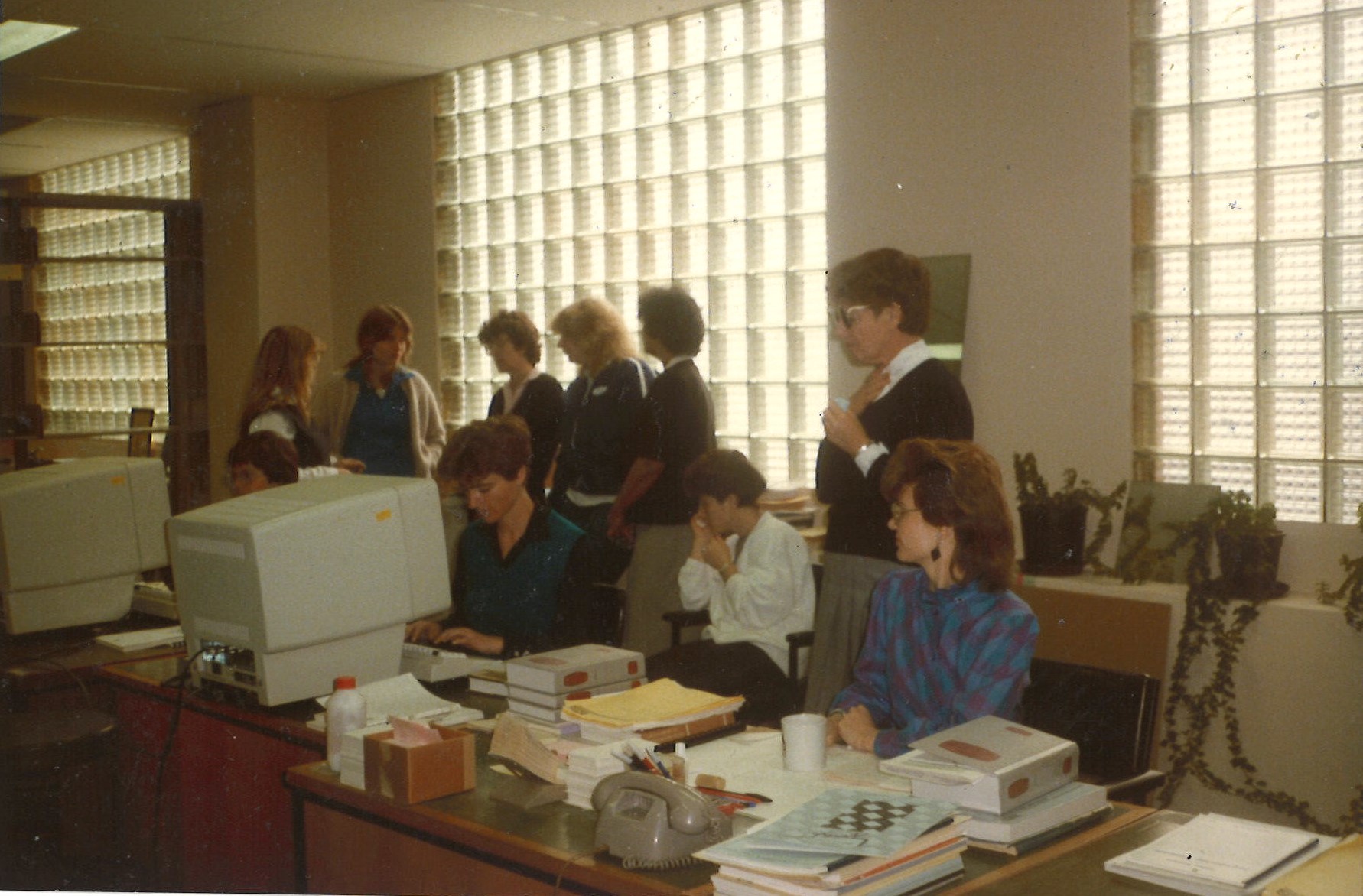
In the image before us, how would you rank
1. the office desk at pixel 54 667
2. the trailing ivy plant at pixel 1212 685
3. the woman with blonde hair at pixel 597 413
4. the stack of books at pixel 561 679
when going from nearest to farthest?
1. the stack of books at pixel 561 679
2. the office desk at pixel 54 667
3. the trailing ivy plant at pixel 1212 685
4. the woman with blonde hair at pixel 597 413

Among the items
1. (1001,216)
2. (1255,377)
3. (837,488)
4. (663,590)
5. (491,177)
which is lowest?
(663,590)

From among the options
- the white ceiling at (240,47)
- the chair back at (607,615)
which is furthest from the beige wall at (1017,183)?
the chair back at (607,615)

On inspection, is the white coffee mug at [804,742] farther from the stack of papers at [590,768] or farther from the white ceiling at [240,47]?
the white ceiling at [240,47]

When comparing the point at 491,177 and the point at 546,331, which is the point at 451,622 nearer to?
the point at 546,331

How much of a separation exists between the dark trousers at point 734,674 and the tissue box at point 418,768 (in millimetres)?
1222

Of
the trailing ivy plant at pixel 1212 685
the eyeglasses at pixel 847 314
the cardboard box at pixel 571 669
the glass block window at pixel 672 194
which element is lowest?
the trailing ivy plant at pixel 1212 685

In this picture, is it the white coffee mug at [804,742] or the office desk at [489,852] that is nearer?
the office desk at [489,852]

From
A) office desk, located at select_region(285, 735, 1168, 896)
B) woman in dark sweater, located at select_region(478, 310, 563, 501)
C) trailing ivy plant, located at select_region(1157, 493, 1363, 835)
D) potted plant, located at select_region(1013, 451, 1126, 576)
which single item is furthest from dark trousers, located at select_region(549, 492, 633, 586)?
trailing ivy plant, located at select_region(1157, 493, 1363, 835)

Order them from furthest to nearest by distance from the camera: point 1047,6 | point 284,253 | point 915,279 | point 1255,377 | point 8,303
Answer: point 284,253
point 8,303
point 1047,6
point 1255,377
point 915,279

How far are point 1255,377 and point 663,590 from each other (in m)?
1.82

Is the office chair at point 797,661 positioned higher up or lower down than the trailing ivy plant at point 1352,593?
lower down

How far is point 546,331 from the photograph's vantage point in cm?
579

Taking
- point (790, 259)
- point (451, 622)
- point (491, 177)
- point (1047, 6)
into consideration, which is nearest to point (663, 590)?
point (451, 622)

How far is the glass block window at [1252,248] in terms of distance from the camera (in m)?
3.38
